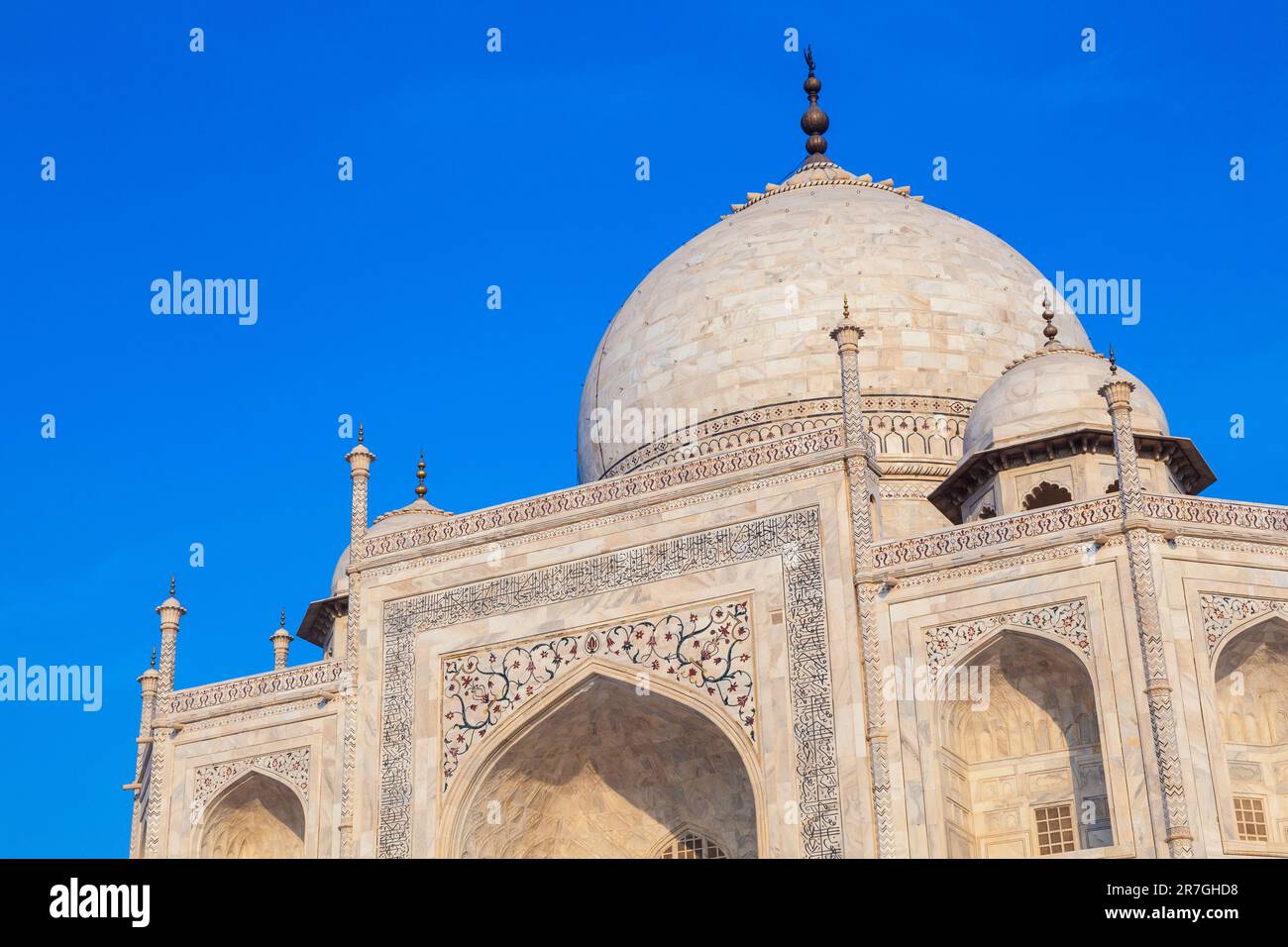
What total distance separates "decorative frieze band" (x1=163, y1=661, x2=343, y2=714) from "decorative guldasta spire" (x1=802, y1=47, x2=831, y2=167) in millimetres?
9959

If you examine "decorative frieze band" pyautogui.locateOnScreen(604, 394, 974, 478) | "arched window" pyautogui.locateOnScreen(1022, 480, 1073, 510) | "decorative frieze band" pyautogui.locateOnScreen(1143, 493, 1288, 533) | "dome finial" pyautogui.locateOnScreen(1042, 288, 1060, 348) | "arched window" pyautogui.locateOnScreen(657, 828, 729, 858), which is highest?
"dome finial" pyautogui.locateOnScreen(1042, 288, 1060, 348)

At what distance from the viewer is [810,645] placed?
15.0 meters

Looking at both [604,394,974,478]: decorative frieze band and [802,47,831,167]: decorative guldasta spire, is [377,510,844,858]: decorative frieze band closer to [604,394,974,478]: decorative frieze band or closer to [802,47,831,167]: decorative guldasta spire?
[604,394,974,478]: decorative frieze band

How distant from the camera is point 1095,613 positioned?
14.2 meters

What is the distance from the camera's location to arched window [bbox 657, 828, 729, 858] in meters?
16.2

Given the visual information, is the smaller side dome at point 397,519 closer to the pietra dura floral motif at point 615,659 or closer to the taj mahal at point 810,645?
the taj mahal at point 810,645

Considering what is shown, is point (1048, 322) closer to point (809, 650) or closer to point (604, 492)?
point (604, 492)

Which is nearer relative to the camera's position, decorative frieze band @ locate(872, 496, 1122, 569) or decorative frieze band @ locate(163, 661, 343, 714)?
decorative frieze band @ locate(872, 496, 1122, 569)

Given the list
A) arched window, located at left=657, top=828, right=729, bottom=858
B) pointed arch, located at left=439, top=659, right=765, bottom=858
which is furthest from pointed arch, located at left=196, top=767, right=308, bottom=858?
arched window, located at left=657, top=828, right=729, bottom=858

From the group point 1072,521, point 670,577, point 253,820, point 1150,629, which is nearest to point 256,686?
point 253,820

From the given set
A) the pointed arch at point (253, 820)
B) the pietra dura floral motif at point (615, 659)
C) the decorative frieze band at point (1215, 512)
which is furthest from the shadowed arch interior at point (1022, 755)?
the pointed arch at point (253, 820)

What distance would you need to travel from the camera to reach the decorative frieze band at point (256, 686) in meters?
17.2

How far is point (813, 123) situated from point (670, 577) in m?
10.2
